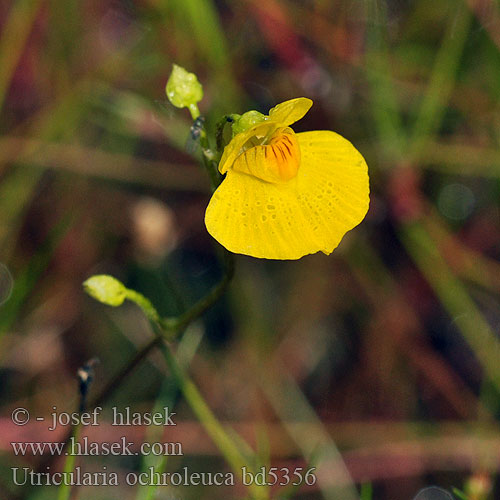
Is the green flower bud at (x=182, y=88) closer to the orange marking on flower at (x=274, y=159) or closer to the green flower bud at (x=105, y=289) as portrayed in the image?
the orange marking on flower at (x=274, y=159)

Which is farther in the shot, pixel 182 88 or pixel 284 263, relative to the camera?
pixel 284 263

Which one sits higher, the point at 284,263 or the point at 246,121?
the point at 246,121

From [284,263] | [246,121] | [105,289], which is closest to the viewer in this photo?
[246,121]

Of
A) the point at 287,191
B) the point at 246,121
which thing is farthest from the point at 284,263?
the point at 246,121

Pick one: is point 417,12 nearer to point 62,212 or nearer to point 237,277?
point 237,277

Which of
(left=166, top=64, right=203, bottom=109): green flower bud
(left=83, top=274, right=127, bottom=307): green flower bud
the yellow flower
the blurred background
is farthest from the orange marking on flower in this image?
the blurred background

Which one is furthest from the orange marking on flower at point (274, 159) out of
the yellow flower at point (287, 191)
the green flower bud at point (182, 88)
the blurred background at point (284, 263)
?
the blurred background at point (284, 263)

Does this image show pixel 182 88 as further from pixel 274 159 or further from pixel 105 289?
pixel 105 289

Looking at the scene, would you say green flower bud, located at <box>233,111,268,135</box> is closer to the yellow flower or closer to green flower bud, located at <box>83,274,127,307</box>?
the yellow flower
